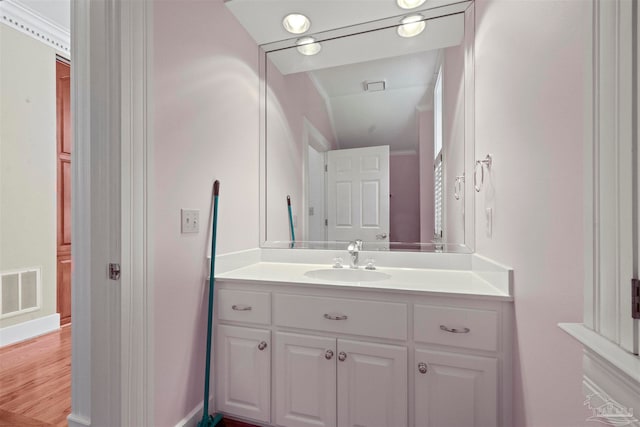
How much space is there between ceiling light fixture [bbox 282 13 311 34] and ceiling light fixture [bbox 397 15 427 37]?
0.57 meters

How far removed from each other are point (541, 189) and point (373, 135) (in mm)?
1154

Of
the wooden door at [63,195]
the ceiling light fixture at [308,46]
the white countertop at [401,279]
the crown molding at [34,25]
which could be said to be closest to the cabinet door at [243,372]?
the white countertop at [401,279]

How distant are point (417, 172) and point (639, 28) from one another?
1.29 meters

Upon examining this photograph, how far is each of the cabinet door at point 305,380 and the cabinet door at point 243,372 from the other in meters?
0.07

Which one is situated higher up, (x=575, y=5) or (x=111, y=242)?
(x=575, y=5)

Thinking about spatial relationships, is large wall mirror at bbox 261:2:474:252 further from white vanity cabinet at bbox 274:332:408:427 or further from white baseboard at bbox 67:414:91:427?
white baseboard at bbox 67:414:91:427

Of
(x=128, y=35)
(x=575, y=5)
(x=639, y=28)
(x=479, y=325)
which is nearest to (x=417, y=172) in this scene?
(x=479, y=325)

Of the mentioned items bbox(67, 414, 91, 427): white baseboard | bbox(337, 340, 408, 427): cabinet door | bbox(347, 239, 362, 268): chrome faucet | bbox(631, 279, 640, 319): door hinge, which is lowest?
bbox(67, 414, 91, 427): white baseboard

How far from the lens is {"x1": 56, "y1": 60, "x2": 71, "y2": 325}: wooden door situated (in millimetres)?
2645

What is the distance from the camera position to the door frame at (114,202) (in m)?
1.05

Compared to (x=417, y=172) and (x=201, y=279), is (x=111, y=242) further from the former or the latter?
(x=417, y=172)

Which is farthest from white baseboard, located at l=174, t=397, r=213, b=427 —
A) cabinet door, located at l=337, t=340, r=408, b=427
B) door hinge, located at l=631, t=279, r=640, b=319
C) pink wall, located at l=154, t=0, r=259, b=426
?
door hinge, located at l=631, t=279, r=640, b=319

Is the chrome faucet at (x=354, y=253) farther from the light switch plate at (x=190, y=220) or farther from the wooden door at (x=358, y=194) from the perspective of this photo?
the light switch plate at (x=190, y=220)

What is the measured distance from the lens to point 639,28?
0.49 metres
